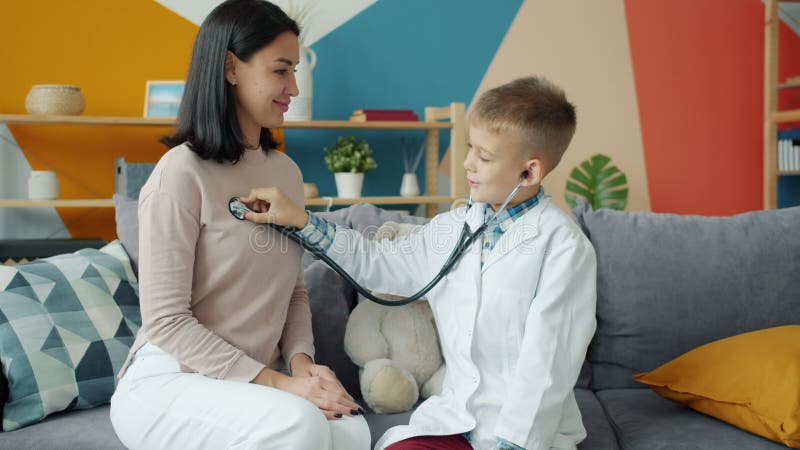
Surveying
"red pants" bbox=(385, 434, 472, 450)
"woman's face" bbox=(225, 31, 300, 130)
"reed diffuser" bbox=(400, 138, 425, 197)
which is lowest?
"red pants" bbox=(385, 434, 472, 450)

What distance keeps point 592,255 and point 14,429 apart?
1281mm

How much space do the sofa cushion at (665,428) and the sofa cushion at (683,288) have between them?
4.6 inches

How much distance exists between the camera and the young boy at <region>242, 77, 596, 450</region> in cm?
148

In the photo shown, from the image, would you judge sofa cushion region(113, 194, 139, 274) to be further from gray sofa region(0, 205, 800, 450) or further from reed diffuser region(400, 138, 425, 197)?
reed diffuser region(400, 138, 425, 197)

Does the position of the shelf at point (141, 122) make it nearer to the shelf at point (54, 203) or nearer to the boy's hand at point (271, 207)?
the shelf at point (54, 203)

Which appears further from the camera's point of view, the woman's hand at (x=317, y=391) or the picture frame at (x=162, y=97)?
the picture frame at (x=162, y=97)

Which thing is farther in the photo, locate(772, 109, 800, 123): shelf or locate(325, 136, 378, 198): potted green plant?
locate(772, 109, 800, 123): shelf

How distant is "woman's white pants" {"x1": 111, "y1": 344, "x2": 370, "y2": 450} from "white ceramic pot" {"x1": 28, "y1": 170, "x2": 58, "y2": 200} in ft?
8.06

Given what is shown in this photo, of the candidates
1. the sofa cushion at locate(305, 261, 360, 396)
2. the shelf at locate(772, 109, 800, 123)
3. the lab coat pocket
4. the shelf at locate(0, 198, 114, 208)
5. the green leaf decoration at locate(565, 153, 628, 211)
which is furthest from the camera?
the green leaf decoration at locate(565, 153, 628, 211)

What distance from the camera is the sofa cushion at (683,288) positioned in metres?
1.92

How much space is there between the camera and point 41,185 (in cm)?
356

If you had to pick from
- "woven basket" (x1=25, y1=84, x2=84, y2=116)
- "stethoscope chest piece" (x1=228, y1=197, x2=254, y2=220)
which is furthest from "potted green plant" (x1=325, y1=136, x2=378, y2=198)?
"stethoscope chest piece" (x1=228, y1=197, x2=254, y2=220)

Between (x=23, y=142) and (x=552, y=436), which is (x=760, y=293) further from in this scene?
(x=23, y=142)

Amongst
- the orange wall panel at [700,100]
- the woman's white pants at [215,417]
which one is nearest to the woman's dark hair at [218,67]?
the woman's white pants at [215,417]
